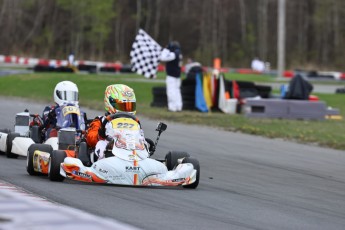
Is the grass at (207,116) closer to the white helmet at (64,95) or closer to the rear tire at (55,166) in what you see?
the white helmet at (64,95)

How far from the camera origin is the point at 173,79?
1884cm

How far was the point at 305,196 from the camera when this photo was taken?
8.38 metres

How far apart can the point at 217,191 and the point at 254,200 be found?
21.6 inches

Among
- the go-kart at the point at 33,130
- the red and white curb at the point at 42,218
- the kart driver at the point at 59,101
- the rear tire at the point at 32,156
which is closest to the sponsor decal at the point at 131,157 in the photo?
the rear tire at the point at 32,156

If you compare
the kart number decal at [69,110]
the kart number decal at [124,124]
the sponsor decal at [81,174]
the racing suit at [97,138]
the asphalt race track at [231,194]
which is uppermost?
the kart number decal at [69,110]

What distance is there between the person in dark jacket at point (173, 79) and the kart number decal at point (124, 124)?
A: 417 inches

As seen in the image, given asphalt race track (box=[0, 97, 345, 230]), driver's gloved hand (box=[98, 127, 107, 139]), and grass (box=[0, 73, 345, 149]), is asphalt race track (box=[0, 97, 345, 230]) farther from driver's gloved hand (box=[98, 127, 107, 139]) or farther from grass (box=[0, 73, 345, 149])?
grass (box=[0, 73, 345, 149])

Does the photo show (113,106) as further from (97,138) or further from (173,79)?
(173,79)

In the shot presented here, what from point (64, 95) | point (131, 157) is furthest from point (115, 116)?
point (64, 95)

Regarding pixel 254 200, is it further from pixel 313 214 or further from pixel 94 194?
pixel 94 194

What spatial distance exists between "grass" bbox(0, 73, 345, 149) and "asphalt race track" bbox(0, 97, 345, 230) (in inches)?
98.9

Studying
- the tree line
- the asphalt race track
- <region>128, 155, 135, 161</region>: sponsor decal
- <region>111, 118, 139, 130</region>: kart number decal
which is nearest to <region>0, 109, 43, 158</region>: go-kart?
the asphalt race track

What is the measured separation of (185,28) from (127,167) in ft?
205

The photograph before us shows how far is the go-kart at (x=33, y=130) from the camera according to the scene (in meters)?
9.75
